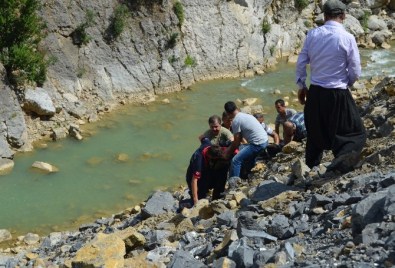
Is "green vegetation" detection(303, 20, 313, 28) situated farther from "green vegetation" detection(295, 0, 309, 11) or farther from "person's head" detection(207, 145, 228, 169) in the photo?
"person's head" detection(207, 145, 228, 169)

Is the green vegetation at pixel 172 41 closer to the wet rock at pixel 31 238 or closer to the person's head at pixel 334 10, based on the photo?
the wet rock at pixel 31 238

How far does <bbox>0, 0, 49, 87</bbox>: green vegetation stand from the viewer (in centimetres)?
1519

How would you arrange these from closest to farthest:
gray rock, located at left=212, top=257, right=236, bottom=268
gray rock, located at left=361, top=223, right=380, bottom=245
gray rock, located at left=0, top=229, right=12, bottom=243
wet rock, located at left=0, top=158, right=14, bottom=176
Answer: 1. gray rock, located at left=361, top=223, right=380, bottom=245
2. gray rock, located at left=212, top=257, right=236, bottom=268
3. gray rock, located at left=0, top=229, right=12, bottom=243
4. wet rock, located at left=0, top=158, right=14, bottom=176

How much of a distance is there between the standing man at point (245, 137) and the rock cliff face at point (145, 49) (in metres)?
6.53

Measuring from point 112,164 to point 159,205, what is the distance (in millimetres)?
4453

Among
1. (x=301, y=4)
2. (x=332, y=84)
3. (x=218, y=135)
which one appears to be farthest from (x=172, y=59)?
(x=332, y=84)

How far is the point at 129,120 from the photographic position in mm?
16859

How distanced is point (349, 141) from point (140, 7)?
13567 millimetres

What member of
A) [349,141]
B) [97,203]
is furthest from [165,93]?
[349,141]

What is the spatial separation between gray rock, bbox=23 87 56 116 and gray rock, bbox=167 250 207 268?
10817mm

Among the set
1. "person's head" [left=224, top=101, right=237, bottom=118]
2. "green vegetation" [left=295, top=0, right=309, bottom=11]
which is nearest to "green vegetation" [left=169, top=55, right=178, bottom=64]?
"green vegetation" [left=295, top=0, right=309, bottom=11]

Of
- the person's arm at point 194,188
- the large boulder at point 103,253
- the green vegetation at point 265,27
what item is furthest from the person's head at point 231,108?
the green vegetation at point 265,27

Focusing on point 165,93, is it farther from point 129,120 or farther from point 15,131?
point 15,131

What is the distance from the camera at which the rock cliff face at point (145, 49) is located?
55.7 feet
